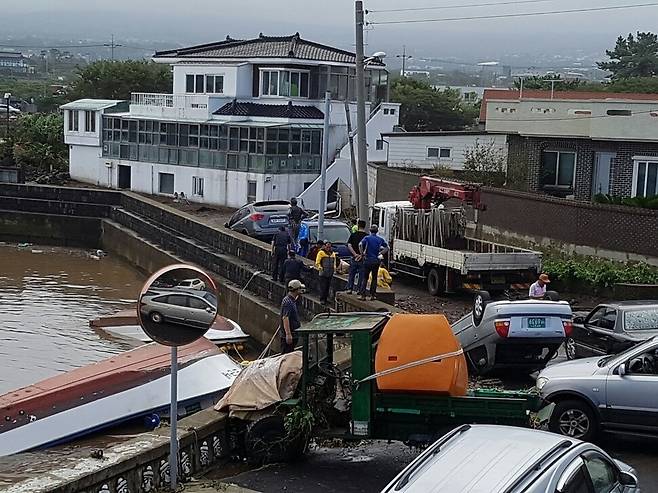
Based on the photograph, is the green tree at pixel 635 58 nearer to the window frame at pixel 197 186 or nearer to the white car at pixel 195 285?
the window frame at pixel 197 186

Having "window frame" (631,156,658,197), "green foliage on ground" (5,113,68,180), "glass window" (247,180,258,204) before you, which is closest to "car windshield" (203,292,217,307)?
"window frame" (631,156,658,197)

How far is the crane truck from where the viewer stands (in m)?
24.0

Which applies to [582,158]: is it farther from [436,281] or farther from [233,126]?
[233,126]

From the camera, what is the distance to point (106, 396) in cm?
1691

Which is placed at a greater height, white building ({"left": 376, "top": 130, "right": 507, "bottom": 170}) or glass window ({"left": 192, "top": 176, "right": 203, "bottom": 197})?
white building ({"left": 376, "top": 130, "right": 507, "bottom": 170})

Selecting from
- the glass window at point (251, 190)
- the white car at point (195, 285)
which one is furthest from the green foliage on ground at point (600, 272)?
the glass window at point (251, 190)

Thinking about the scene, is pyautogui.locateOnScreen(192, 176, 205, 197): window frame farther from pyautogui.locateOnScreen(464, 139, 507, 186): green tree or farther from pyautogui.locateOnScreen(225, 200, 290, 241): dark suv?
pyautogui.locateOnScreen(464, 139, 507, 186): green tree

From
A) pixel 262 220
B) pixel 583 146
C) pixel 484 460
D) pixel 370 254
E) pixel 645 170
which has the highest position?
pixel 583 146

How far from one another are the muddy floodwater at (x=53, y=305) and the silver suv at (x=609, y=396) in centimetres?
1308

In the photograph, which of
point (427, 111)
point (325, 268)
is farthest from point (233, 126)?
point (427, 111)

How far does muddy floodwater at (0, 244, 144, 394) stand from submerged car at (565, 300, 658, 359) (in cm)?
1155

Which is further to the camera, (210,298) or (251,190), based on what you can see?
(251,190)

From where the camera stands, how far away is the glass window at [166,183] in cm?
5278

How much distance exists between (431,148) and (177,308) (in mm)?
37394
